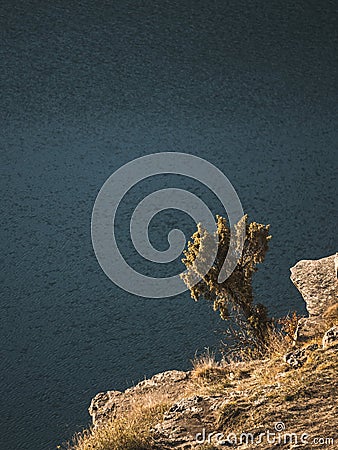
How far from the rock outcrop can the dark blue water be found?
5.13 feet

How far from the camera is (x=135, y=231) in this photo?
789cm

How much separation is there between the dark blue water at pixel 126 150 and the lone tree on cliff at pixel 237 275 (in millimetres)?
1174

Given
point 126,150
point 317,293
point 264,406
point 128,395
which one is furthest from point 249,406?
point 126,150

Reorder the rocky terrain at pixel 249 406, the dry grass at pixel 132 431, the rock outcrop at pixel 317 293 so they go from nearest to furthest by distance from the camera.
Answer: the rocky terrain at pixel 249 406 < the dry grass at pixel 132 431 < the rock outcrop at pixel 317 293

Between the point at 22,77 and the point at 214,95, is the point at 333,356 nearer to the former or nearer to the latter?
the point at 214,95

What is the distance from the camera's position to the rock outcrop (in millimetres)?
3920

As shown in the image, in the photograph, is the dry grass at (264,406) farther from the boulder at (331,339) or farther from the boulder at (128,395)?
the boulder at (128,395)

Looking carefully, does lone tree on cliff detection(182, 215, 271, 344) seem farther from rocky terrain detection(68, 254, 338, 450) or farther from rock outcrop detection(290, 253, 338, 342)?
rocky terrain detection(68, 254, 338, 450)

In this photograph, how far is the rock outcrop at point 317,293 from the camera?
392cm

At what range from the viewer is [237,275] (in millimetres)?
4590

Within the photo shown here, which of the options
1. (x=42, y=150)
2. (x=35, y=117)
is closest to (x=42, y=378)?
(x=42, y=150)

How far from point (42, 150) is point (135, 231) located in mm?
2261

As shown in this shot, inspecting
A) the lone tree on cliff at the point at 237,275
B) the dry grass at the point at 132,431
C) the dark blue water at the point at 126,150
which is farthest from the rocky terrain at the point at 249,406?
the dark blue water at the point at 126,150

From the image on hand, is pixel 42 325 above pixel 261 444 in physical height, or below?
above
